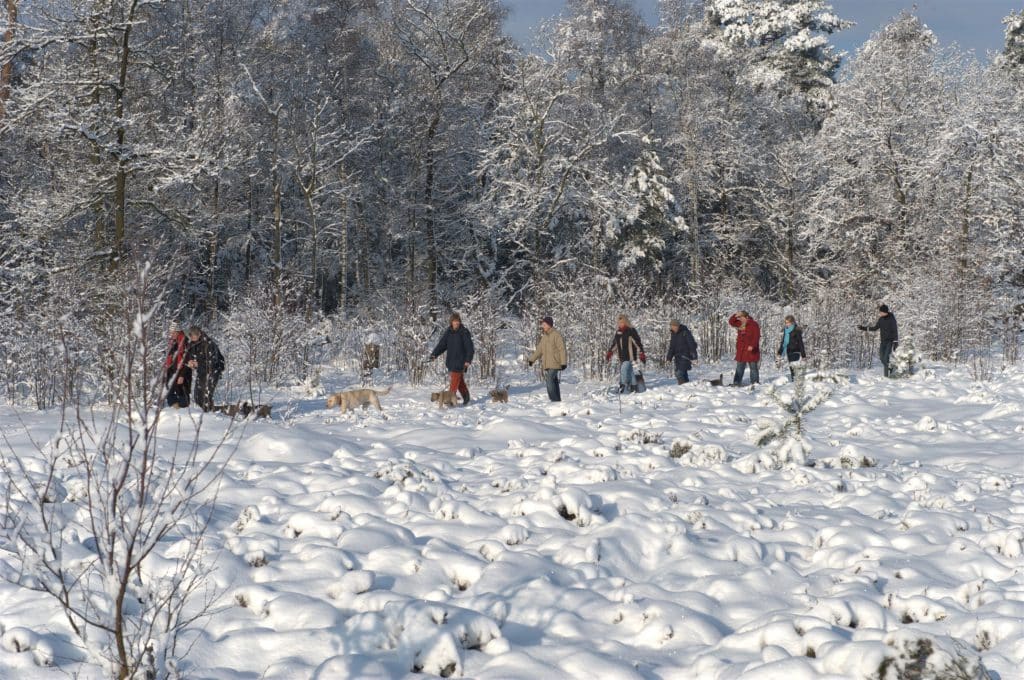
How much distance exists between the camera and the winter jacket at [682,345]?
48.9ft

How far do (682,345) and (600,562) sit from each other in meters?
10.2

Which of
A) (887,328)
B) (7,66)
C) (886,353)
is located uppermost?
(7,66)

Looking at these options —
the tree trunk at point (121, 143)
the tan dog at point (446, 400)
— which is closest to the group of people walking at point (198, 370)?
the tan dog at point (446, 400)

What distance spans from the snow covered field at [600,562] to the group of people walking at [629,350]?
3696 millimetres

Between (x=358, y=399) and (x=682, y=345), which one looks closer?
(x=358, y=399)

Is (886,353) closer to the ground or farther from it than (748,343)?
closer to the ground

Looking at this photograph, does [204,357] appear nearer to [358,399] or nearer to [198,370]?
[198,370]

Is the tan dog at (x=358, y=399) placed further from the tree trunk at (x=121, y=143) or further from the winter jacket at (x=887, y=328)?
the winter jacket at (x=887, y=328)

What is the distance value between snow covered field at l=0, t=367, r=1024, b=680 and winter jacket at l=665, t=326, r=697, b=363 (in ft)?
19.1

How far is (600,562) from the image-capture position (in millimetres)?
5172

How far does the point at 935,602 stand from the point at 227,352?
557 inches

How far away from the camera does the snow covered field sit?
3850 mm

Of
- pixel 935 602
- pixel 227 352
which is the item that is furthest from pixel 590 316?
pixel 935 602

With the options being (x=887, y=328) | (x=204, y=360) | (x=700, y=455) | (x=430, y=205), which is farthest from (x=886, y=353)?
(x=430, y=205)
